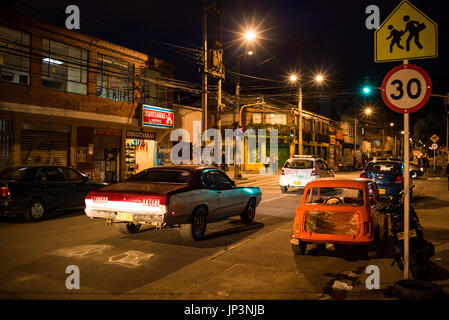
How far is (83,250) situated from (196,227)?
7.55ft

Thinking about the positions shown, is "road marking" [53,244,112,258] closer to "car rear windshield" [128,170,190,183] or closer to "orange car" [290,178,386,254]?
"car rear windshield" [128,170,190,183]

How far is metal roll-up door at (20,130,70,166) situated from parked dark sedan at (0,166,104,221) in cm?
773

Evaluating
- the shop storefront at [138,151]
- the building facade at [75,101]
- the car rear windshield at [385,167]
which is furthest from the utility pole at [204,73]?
the car rear windshield at [385,167]

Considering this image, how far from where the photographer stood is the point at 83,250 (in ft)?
23.3

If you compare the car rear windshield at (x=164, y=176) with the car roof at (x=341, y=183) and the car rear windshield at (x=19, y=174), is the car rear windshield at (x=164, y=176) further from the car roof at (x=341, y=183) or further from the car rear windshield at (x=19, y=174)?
the car rear windshield at (x=19, y=174)

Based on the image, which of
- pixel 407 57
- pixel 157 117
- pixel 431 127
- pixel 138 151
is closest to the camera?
pixel 407 57

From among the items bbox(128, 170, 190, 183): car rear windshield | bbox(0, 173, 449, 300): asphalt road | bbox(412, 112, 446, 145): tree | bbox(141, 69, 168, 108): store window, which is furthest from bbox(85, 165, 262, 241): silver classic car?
bbox(412, 112, 446, 145): tree

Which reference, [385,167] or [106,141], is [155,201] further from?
[106,141]

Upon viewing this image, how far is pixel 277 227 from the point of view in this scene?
9.68 m

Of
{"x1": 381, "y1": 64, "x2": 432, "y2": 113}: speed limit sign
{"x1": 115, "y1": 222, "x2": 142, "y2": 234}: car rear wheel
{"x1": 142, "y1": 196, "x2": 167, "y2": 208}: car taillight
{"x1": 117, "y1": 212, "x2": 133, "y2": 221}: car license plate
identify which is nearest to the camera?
{"x1": 381, "y1": 64, "x2": 432, "y2": 113}: speed limit sign

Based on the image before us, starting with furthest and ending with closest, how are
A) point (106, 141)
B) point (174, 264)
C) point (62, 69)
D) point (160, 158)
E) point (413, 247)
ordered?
point (160, 158)
point (106, 141)
point (62, 69)
point (174, 264)
point (413, 247)

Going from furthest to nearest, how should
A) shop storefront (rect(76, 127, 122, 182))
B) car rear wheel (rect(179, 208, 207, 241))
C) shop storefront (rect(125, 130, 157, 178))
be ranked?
1. shop storefront (rect(125, 130, 157, 178))
2. shop storefront (rect(76, 127, 122, 182))
3. car rear wheel (rect(179, 208, 207, 241))

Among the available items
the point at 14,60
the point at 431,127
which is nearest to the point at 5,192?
the point at 14,60

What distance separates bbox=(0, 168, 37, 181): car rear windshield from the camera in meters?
10.4
